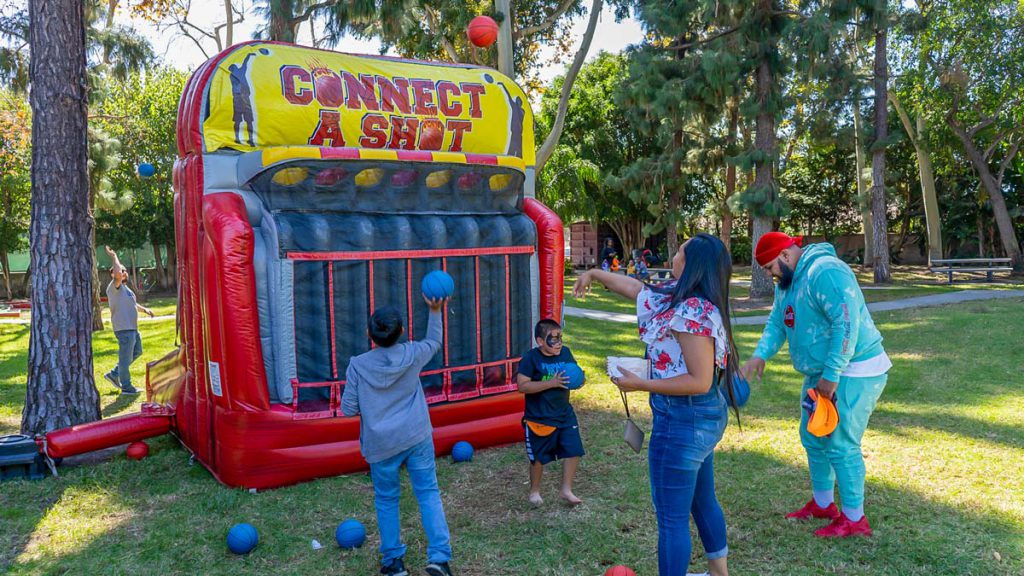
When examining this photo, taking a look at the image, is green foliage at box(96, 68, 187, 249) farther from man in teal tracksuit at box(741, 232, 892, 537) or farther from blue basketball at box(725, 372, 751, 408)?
blue basketball at box(725, 372, 751, 408)

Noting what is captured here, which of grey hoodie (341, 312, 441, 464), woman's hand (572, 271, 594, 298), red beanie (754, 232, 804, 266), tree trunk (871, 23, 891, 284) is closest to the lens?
woman's hand (572, 271, 594, 298)

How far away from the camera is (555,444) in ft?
16.5

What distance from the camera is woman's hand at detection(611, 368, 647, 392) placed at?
3.08 meters

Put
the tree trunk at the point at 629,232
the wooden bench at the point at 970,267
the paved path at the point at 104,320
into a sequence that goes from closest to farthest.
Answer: the paved path at the point at 104,320 < the wooden bench at the point at 970,267 < the tree trunk at the point at 629,232

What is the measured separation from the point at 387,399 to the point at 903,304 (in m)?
15.4

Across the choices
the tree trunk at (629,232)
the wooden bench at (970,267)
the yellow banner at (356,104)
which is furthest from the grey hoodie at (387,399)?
the tree trunk at (629,232)

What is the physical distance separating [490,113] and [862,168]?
24589 millimetres

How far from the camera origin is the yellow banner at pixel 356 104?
5582 mm

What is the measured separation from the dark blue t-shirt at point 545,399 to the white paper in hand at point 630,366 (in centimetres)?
158

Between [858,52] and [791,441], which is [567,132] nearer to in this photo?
[858,52]

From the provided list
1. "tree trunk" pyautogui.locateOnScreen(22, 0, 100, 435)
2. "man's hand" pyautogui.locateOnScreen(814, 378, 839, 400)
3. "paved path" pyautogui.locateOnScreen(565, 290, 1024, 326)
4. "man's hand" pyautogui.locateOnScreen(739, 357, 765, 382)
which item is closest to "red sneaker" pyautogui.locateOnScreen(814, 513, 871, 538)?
"man's hand" pyautogui.locateOnScreen(814, 378, 839, 400)

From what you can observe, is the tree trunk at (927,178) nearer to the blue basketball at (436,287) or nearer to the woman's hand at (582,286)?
the woman's hand at (582,286)

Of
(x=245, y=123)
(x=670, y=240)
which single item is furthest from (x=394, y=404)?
(x=670, y=240)

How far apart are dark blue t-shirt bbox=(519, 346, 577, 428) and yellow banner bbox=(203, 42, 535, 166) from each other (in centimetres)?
237
